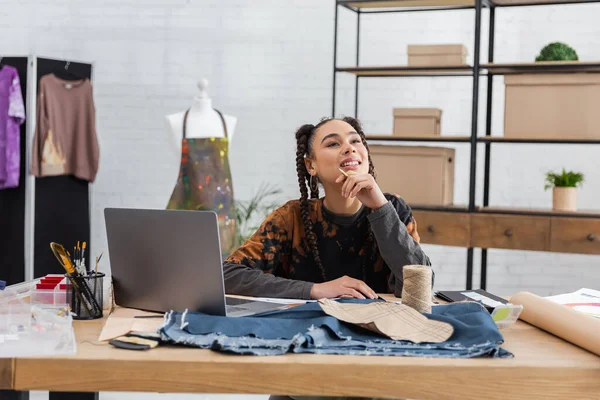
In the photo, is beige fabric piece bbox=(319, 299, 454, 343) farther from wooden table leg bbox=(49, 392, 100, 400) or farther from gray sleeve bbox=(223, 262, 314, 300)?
wooden table leg bbox=(49, 392, 100, 400)

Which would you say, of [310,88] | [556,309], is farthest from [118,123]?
[556,309]

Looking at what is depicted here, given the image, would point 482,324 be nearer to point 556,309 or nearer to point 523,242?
point 556,309

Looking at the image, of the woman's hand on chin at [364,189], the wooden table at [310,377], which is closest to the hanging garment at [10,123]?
the woman's hand on chin at [364,189]

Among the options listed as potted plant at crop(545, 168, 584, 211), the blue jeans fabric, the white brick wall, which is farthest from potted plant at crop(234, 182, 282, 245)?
the blue jeans fabric

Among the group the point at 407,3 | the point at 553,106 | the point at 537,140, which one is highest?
the point at 407,3

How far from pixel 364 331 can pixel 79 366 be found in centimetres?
49

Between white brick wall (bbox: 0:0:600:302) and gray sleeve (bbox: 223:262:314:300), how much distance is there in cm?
319

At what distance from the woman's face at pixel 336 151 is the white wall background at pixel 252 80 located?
2748mm

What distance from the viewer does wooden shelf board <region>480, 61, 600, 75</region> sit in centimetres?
366

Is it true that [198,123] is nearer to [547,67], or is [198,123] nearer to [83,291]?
[547,67]

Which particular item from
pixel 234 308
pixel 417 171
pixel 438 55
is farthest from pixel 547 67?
pixel 234 308

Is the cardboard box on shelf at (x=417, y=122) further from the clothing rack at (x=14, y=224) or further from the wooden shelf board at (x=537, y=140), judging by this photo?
the clothing rack at (x=14, y=224)

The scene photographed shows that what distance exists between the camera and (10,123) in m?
4.51

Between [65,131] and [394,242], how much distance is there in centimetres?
339
